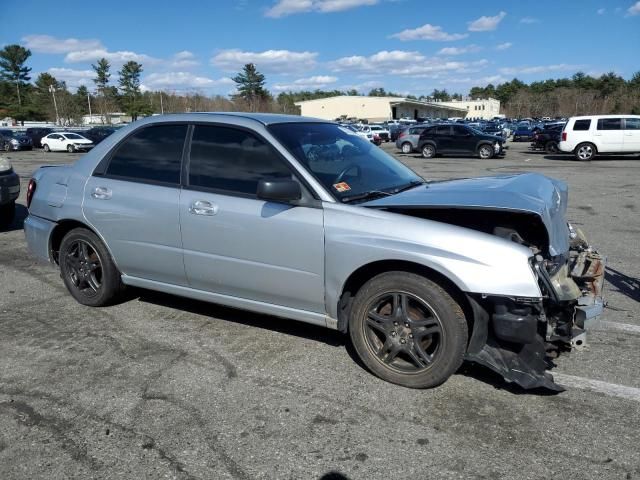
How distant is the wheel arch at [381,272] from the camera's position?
10.4 ft

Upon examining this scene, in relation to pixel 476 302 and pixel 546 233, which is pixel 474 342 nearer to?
pixel 476 302

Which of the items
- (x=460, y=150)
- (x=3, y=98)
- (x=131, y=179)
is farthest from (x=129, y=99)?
(x=131, y=179)

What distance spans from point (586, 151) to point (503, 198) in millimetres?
22073

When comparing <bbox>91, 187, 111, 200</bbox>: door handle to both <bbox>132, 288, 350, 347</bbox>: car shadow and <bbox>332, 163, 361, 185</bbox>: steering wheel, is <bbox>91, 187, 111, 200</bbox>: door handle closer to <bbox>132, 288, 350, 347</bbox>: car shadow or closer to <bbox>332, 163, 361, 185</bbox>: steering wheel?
<bbox>132, 288, 350, 347</bbox>: car shadow

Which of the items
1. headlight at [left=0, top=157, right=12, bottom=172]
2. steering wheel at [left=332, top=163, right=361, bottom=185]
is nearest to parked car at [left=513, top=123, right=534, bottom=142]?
headlight at [left=0, top=157, right=12, bottom=172]

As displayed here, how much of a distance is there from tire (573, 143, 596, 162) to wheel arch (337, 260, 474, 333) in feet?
73.4

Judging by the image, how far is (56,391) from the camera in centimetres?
332

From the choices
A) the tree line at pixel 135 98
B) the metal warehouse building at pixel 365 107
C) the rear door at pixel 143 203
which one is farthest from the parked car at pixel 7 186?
the metal warehouse building at pixel 365 107

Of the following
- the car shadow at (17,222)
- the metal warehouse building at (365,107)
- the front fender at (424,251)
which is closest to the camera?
the front fender at (424,251)

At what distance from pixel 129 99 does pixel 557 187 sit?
9292 centimetres

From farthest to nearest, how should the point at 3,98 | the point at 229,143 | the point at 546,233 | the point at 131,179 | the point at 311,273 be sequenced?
the point at 3,98 < the point at 131,179 < the point at 229,143 < the point at 311,273 < the point at 546,233

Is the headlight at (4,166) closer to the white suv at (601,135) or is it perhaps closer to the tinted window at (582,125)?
the white suv at (601,135)

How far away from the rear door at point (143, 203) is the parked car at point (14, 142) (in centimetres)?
3959

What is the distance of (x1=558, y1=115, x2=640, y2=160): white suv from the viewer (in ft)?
71.3
